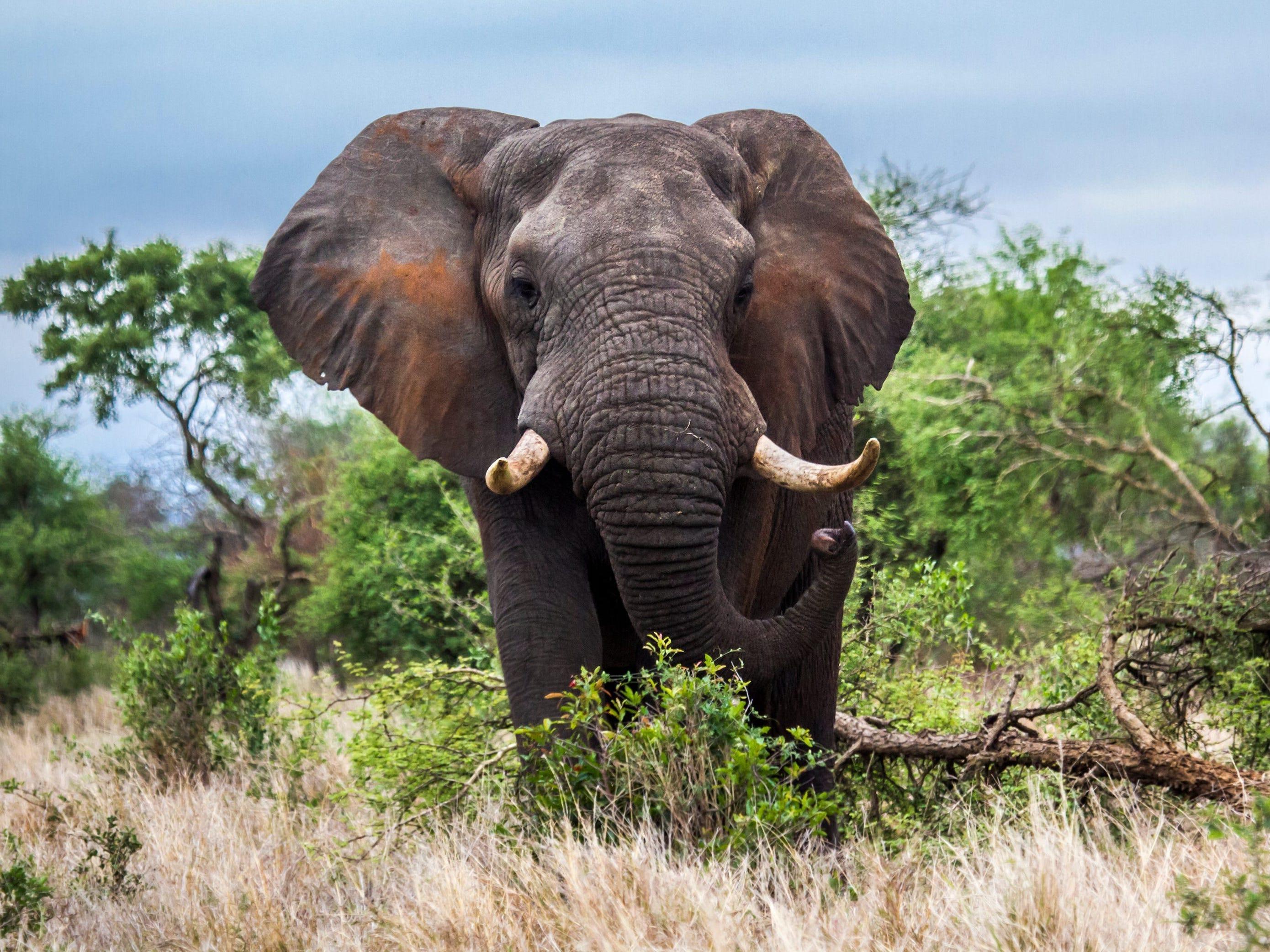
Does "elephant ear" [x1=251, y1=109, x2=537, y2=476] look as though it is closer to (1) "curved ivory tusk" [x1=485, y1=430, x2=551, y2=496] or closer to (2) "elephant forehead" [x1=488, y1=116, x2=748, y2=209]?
(2) "elephant forehead" [x1=488, y1=116, x2=748, y2=209]

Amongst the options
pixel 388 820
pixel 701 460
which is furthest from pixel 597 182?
pixel 388 820

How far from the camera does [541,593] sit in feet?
17.3

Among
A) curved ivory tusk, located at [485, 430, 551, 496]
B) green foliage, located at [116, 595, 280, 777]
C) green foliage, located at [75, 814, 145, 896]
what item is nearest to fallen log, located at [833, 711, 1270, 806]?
curved ivory tusk, located at [485, 430, 551, 496]

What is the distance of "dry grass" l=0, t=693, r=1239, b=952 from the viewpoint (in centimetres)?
A: 396

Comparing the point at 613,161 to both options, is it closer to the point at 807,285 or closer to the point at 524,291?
the point at 524,291

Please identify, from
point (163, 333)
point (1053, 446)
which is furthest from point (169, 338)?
point (1053, 446)

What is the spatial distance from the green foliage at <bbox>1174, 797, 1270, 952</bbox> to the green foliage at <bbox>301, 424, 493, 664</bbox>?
30.8 feet

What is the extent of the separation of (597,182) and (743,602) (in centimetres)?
168

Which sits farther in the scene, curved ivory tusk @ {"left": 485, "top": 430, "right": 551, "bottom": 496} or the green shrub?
the green shrub

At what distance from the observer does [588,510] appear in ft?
16.2

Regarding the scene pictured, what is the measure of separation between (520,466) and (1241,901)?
246 centimetres

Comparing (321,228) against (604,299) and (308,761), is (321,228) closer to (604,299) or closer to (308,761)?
(604,299)

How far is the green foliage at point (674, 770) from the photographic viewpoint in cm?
479

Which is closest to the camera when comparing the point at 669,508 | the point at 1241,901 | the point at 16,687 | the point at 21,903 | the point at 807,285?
the point at 1241,901
